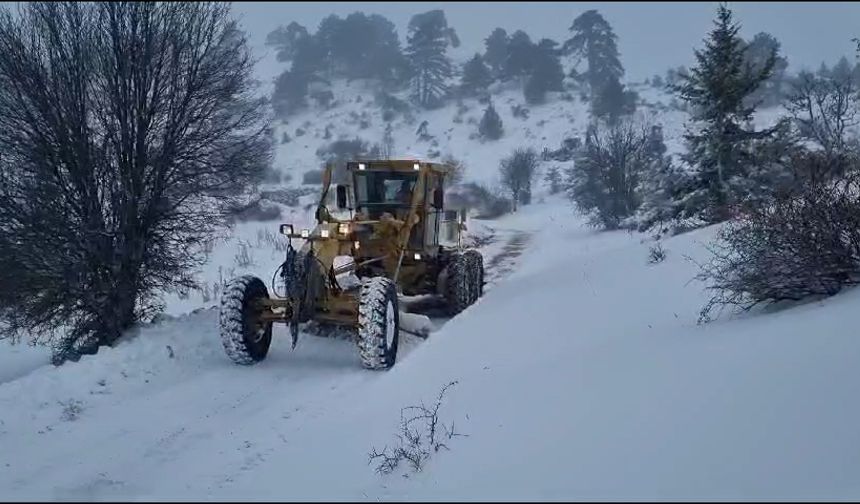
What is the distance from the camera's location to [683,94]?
1767 cm

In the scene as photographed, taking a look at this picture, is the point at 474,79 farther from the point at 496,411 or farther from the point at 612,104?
the point at 496,411

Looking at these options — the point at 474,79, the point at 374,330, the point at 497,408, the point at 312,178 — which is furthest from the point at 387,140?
the point at 497,408

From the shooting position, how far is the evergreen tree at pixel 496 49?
251 ft

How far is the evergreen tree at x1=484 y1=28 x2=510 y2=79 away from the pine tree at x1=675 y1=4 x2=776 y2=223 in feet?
193

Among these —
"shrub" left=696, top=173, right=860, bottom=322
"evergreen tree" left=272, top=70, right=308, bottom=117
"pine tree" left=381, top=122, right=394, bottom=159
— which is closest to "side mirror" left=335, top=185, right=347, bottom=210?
"shrub" left=696, top=173, right=860, bottom=322

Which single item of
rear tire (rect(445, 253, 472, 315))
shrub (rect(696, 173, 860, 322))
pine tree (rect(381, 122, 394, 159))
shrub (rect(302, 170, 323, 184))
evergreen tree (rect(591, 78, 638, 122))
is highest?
evergreen tree (rect(591, 78, 638, 122))

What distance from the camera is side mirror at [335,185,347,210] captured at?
11266mm

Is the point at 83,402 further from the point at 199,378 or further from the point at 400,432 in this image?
the point at 400,432

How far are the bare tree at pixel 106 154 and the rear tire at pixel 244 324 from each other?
2.04 meters

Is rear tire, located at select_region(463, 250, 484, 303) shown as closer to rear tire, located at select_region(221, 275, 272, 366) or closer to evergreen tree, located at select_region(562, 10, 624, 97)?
rear tire, located at select_region(221, 275, 272, 366)

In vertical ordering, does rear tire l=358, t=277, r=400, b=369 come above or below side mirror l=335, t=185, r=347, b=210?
below

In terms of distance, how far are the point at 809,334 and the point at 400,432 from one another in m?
3.29

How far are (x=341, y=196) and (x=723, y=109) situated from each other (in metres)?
10.4

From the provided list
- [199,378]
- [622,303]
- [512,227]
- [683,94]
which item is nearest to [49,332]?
[199,378]
